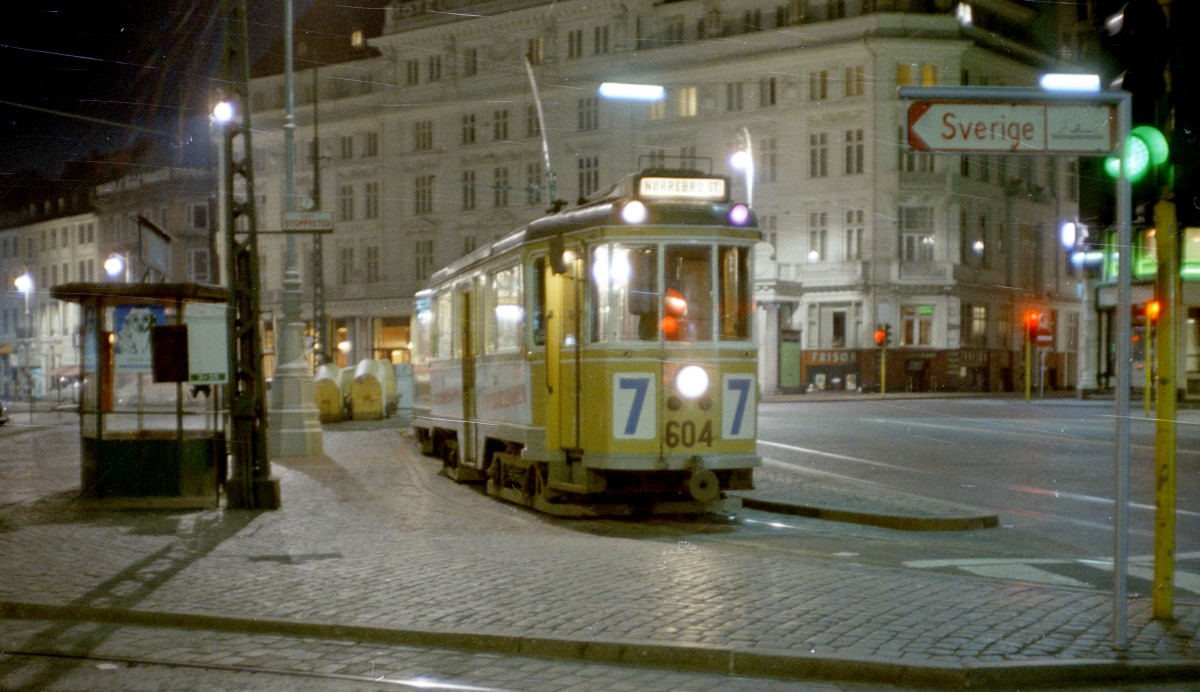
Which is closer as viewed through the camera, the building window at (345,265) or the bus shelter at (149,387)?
the bus shelter at (149,387)

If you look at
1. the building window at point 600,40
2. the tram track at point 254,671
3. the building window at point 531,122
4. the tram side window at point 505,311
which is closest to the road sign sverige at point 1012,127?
the tram track at point 254,671

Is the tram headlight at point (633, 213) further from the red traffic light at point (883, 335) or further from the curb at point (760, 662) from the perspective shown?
the red traffic light at point (883, 335)

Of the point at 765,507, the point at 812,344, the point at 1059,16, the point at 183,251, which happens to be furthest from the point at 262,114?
the point at 765,507

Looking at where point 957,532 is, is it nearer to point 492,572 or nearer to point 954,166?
point 492,572

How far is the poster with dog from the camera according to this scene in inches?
566

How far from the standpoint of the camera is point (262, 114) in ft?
229

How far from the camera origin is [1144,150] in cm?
732

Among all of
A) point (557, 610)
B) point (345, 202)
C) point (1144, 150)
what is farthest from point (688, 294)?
point (345, 202)

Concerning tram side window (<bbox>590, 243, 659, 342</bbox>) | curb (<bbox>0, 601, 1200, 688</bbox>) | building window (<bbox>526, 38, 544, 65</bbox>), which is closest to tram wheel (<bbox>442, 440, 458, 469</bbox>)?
tram side window (<bbox>590, 243, 659, 342</bbox>)

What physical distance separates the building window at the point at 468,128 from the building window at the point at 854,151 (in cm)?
1934

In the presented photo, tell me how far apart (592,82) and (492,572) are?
49458 millimetres

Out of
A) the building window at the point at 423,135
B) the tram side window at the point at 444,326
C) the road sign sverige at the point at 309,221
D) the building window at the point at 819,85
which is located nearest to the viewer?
the road sign sverige at the point at 309,221

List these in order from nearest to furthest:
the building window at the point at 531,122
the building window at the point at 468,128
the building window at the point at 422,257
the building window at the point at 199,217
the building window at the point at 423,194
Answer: the building window at the point at 531,122
the building window at the point at 468,128
the building window at the point at 423,194
the building window at the point at 422,257
the building window at the point at 199,217

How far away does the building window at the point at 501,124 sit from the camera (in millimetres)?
61031
